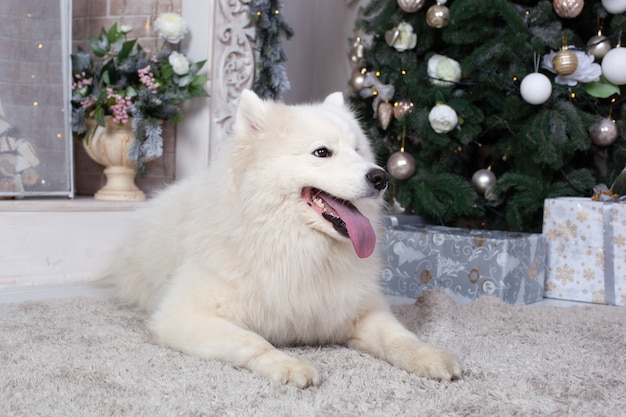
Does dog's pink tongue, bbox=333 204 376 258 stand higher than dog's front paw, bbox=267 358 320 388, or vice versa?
dog's pink tongue, bbox=333 204 376 258

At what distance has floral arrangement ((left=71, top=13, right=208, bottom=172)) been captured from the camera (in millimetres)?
3332

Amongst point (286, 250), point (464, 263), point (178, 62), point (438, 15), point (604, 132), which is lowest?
point (464, 263)

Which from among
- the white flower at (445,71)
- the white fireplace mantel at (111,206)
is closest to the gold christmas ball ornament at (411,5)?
the white flower at (445,71)

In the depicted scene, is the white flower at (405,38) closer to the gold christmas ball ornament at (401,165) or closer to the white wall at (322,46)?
the gold christmas ball ornament at (401,165)

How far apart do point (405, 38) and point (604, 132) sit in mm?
1179

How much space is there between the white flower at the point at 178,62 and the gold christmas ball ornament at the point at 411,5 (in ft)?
4.10

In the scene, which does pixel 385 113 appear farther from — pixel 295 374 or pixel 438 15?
pixel 295 374

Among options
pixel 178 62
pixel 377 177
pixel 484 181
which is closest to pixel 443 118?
pixel 484 181

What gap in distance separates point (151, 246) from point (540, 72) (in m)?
2.16

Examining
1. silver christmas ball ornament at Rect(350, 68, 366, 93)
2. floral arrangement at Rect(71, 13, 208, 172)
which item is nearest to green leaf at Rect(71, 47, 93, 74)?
floral arrangement at Rect(71, 13, 208, 172)

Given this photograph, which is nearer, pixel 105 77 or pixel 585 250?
pixel 585 250

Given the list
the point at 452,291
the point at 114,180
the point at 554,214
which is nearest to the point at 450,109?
the point at 554,214

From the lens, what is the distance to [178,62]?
11.2 feet

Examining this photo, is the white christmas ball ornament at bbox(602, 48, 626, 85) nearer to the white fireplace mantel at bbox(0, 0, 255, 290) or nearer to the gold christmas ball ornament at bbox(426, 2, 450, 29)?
the gold christmas ball ornament at bbox(426, 2, 450, 29)
